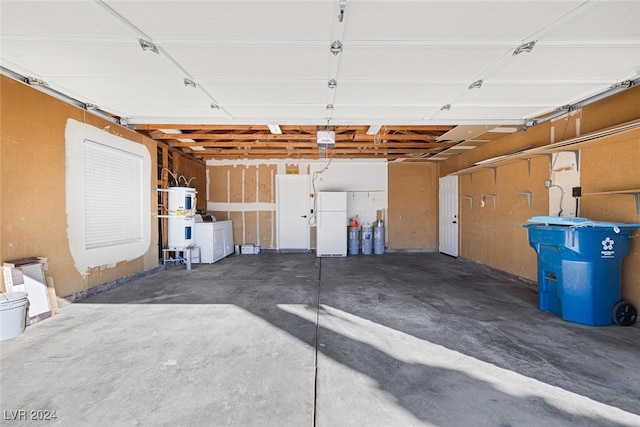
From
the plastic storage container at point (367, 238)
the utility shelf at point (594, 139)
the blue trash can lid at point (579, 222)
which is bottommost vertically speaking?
the plastic storage container at point (367, 238)

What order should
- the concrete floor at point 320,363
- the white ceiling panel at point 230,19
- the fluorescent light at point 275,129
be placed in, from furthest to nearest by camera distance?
the fluorescent light at point 275,129
the white ceiling panel at point 230,19
the concrete floor at point 320,363

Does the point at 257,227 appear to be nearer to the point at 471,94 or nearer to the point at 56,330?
the point at 56,330

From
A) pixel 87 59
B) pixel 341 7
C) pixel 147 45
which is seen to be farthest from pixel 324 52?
pixel 87 59

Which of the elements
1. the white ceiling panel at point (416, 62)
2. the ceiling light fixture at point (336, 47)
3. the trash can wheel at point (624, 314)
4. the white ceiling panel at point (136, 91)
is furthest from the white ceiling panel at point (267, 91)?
the trash can wheel at point (624, 314)

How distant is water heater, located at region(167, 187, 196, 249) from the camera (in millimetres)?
5391

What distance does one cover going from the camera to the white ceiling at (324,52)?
171 cm

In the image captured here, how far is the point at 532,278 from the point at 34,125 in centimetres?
649

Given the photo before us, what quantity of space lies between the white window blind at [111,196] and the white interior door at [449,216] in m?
6.47

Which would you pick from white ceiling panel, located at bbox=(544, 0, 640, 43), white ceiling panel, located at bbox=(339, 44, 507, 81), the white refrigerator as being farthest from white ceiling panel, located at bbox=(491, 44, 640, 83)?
the white refrigerator

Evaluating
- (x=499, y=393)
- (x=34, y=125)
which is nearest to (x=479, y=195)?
(x=499, y=393)

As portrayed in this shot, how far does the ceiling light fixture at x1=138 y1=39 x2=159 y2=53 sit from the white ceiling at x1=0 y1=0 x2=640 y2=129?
0.03m

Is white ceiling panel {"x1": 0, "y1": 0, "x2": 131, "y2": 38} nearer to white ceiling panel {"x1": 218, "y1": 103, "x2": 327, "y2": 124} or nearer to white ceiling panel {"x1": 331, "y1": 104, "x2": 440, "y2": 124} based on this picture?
white ceiling panel {"x1": 218, "y1": 103, "x2": 327, "y2": 124}

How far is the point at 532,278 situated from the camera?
4047mm

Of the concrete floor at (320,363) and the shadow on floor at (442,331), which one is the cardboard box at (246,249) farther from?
the concrete floor at (320,363)
